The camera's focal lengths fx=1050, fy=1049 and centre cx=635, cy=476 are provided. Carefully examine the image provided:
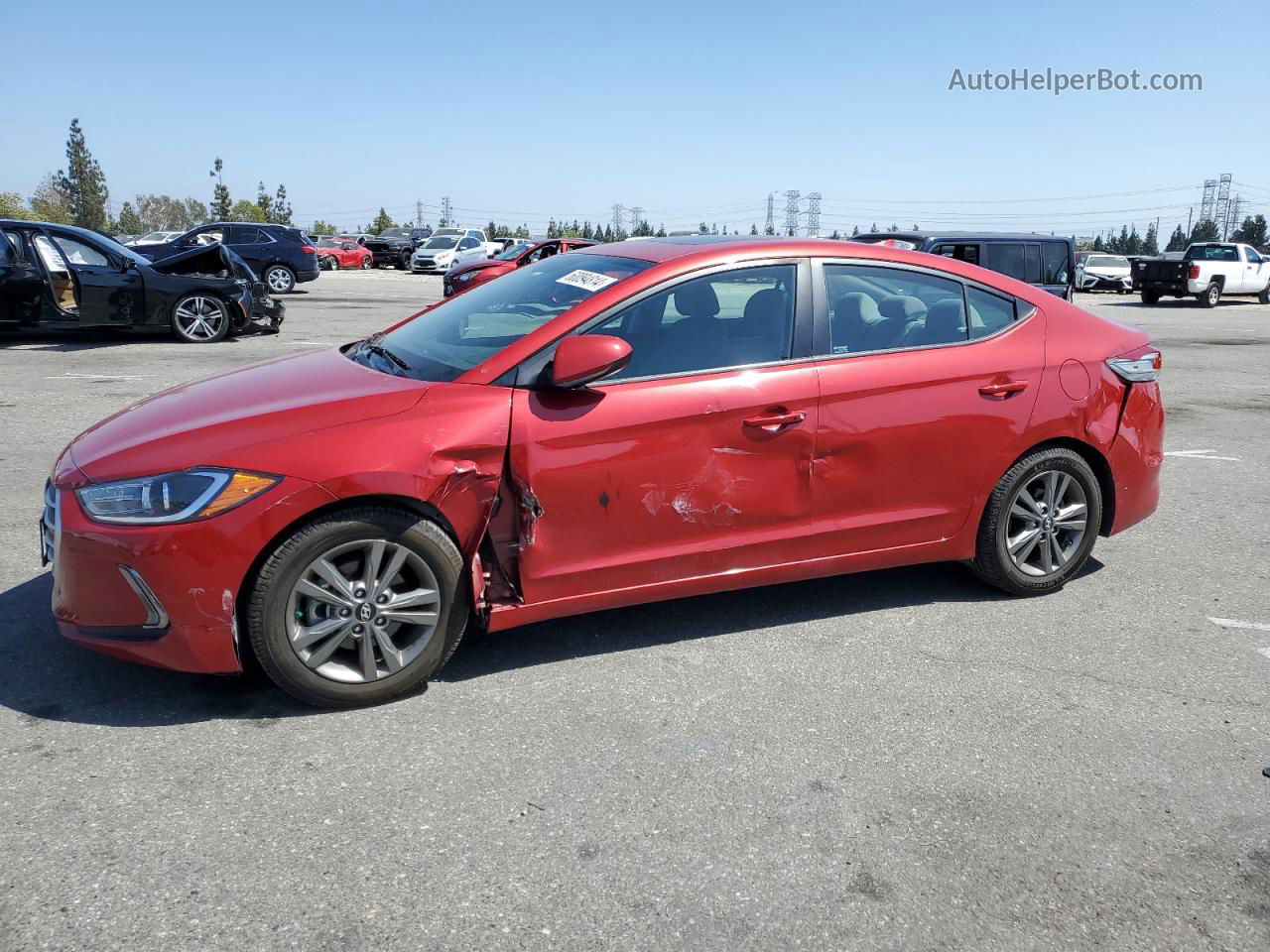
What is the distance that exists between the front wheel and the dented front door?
76.2 ft

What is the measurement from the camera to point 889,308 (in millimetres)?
4520

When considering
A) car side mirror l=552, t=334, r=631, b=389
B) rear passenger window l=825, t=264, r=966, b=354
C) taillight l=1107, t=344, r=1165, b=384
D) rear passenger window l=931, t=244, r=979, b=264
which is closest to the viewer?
car side mirror l=552, t=334, r=631, b=389

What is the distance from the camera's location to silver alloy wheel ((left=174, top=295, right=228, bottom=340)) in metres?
13.8

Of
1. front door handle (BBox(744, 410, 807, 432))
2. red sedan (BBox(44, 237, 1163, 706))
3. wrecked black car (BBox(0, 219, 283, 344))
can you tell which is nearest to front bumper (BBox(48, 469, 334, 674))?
red sedan (BBox(44, 237, 1163, 706))

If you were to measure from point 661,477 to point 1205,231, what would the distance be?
126m

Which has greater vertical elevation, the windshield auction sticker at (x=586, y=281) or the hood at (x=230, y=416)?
the windshield auction sticker at (x=586, y=281)

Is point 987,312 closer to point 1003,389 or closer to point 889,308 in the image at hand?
point 1003,389

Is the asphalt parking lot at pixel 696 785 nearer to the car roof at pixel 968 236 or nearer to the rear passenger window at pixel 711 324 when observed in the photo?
the rear passenger window at pixel 711 324

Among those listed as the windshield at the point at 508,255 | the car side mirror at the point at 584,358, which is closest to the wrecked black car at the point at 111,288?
the windshield at the point at 508,255

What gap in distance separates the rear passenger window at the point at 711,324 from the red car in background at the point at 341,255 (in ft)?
140

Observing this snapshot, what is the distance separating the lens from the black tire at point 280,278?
989 inches

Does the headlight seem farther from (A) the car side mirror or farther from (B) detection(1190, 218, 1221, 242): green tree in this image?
(B) detection(1190, 218, 1221, 242): green tree

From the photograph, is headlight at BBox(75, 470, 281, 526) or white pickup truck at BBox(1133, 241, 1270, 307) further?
white pickup truck at BBox(1133, 241, 1270, 307)

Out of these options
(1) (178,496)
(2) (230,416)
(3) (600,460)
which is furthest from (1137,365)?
(1) (178,496)
